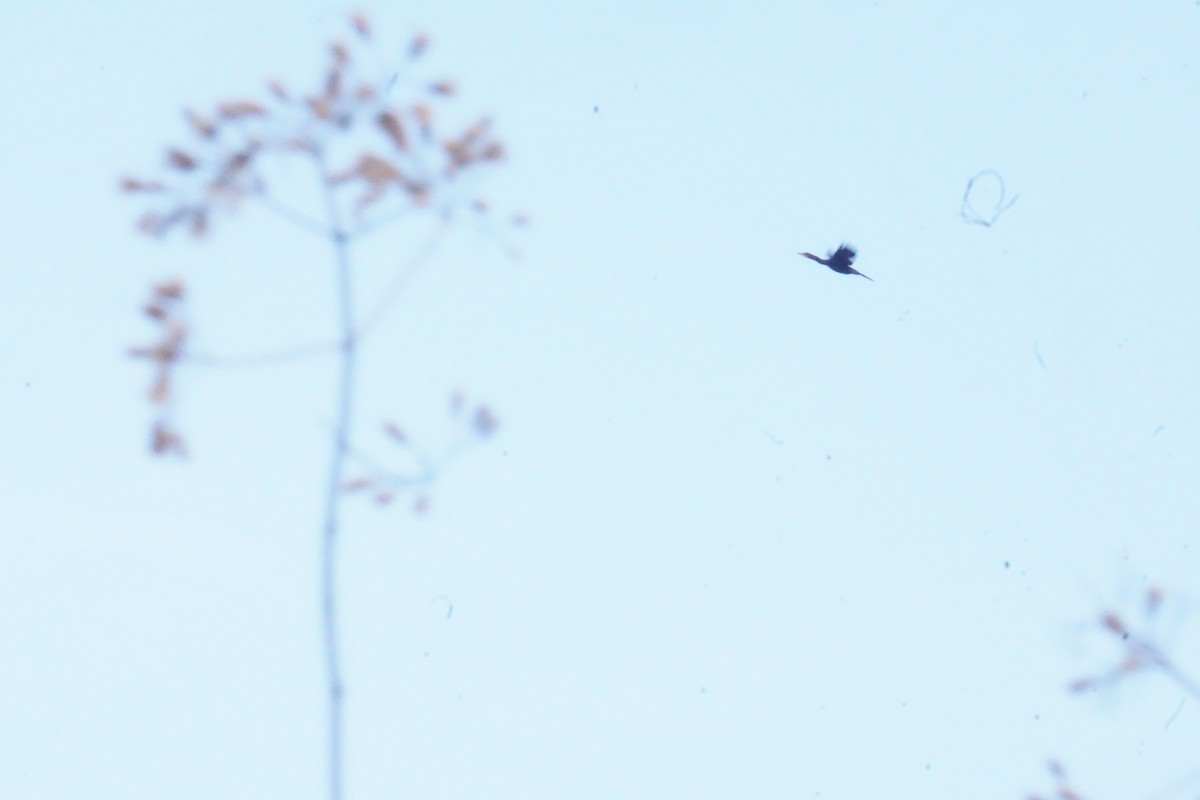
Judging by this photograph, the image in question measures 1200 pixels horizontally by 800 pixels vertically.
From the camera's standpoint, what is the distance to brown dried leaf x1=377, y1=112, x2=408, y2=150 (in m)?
1.62

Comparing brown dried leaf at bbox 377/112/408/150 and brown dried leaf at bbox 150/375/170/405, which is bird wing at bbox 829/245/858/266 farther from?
brown dried leaf at bbox 150/375/170/405

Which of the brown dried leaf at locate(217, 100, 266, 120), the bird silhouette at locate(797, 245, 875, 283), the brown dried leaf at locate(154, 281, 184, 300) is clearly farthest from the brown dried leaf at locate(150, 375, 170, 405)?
the bird silhouette at locate(797, 245, 875, 283)

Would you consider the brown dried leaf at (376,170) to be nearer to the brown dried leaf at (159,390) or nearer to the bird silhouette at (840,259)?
the brown dried leaf at (159,390)

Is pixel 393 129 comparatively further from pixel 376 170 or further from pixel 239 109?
pixel 239 109

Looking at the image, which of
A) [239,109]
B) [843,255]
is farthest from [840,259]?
[239,109]

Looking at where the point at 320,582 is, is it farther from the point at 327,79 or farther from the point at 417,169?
the point at 327,79

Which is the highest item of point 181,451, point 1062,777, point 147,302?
point 147,302

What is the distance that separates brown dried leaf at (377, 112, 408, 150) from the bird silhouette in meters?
0.55

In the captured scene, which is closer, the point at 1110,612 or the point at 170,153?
the point at 170,153

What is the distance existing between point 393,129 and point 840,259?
613 mm

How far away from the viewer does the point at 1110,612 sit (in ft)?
5.64

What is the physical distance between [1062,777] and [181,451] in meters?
1.20

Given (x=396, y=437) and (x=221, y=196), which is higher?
(x=221, y=196)

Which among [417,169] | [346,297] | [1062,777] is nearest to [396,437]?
[346,297]
